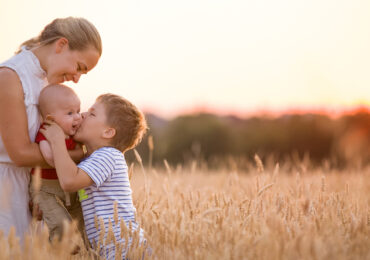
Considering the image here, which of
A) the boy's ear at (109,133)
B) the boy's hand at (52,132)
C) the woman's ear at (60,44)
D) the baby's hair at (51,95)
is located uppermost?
the woman's ear at (60,44)

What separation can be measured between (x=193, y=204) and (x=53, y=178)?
3.51 ft

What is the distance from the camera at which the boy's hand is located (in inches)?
122

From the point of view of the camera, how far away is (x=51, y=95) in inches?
130

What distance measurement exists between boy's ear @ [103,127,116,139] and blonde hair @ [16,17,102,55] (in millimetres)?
647

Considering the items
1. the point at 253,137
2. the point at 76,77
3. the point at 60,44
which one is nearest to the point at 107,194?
the point at 76,77

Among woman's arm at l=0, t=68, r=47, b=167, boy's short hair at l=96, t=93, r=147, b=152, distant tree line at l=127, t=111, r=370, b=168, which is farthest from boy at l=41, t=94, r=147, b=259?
distant tree line at l=127, t=111, r=370, b=168

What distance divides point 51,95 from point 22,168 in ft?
1.97

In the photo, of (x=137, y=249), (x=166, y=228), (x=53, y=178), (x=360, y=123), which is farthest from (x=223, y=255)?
(x=360, y=123)

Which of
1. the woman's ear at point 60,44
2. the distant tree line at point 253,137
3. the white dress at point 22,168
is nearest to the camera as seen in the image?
the white dress at point 22,168

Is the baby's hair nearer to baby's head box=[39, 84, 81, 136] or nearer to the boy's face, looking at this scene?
baby's head box=[39, 84, 81, 136]

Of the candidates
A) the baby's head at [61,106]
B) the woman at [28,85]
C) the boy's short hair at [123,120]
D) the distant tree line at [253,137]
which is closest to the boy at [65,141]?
the baby's head at [61,106]

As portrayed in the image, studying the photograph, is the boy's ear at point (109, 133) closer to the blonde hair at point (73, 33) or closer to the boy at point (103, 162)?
the boy at point (103, 162)

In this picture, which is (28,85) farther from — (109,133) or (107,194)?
(107,194)

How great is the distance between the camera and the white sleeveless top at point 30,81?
3326 mm
